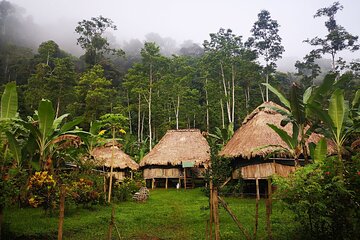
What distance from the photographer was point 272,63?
90.5ft

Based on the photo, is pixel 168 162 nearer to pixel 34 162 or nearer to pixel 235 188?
pixel 235 188

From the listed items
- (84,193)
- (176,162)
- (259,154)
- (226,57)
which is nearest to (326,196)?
(84,193)

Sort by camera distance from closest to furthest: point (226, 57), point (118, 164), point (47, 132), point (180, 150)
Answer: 1. point (47, 132)
2. point (118, 164)
3. point (180, 150)
4. point (226, 57)

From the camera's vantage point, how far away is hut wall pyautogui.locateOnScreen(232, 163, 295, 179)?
14008 mm

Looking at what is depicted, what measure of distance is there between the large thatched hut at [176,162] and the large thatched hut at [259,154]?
13.2 feet

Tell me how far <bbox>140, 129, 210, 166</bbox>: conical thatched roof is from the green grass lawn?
27.6 ft

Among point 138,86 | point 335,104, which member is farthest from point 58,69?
point 335,104

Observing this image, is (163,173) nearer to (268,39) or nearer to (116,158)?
(116,158)

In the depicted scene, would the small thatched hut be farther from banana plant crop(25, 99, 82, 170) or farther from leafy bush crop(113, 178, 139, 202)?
banana plant crop(25, 99, 82, 170)

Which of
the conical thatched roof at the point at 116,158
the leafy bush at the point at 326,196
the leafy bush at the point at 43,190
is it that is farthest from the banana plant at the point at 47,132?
the conical thatched roof at the point at 116,158

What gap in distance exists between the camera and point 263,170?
14.3 m

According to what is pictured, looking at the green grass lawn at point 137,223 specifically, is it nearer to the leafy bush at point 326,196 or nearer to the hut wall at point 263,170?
the leafy bush at point 326,196

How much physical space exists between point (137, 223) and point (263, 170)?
7663 millimetres

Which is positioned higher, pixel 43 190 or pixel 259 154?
pixel 259 154
